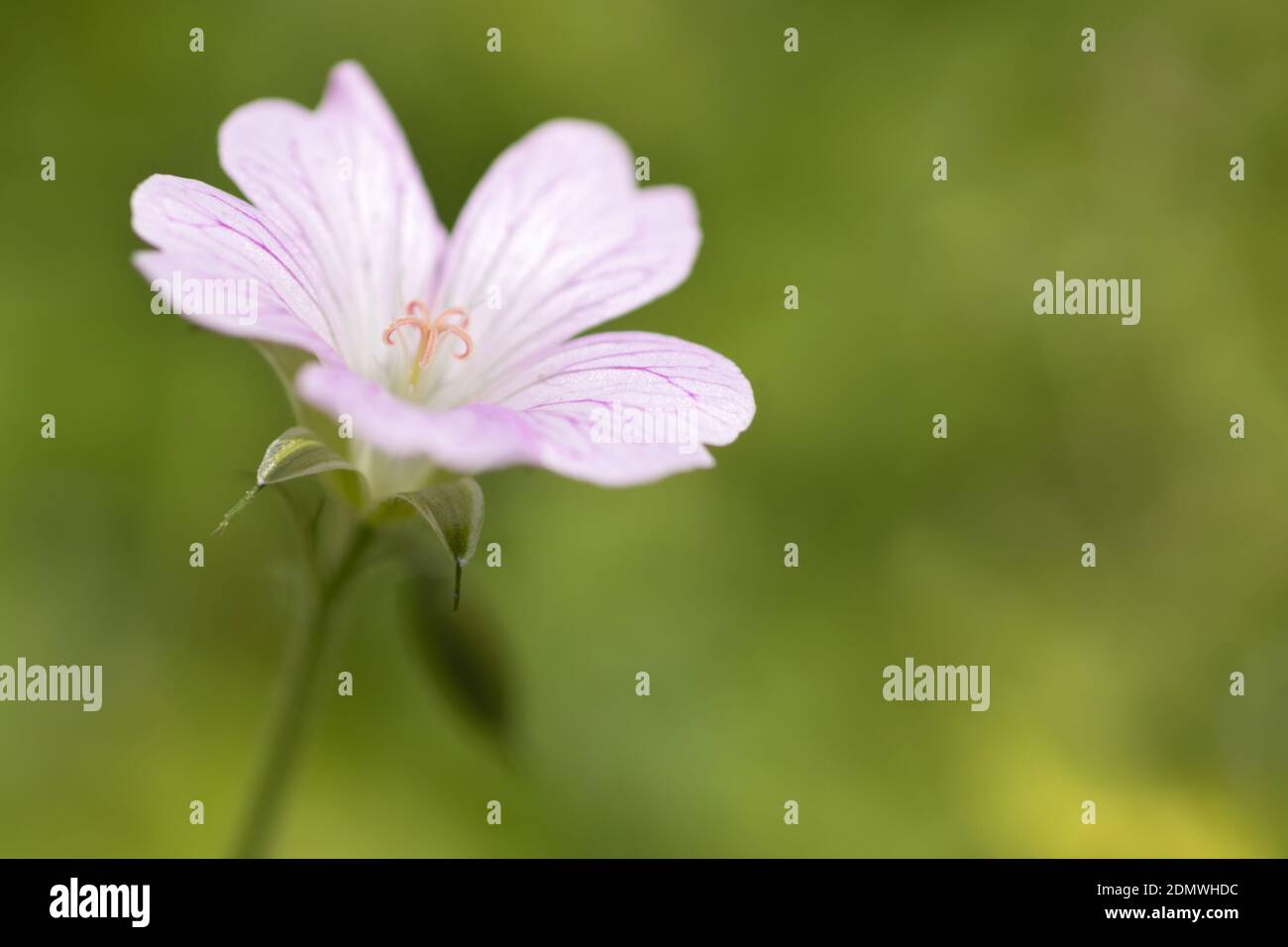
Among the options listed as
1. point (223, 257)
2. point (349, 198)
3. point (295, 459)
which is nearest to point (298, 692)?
point (295, 459)

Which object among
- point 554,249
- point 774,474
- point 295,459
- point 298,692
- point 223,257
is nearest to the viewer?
point 223,257

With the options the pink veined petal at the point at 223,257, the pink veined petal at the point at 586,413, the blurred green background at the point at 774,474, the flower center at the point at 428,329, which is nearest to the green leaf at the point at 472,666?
the flower center at the point at 428,329

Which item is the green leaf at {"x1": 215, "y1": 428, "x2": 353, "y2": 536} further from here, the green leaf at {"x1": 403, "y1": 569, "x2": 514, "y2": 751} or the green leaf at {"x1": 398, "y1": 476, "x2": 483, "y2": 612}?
the green leaf at {"x1": 403, "y1": 569, "x2": 514, "y2": 751}

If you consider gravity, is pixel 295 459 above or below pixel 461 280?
below

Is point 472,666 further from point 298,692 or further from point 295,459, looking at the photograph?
point 295,459

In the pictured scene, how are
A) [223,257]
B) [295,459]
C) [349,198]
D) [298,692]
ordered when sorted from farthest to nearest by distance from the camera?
[349,198], [298,692], [295,459], [223,257]

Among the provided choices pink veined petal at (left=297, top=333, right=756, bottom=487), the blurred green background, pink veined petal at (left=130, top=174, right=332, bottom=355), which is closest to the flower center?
pink veined petal at (left=297, top=333, right=756, bottom=487)

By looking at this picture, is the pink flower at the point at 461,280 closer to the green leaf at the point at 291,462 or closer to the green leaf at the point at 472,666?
the green leaf at the point at 291,462

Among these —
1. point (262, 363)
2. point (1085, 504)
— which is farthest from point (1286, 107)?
point (262, 363)
